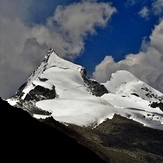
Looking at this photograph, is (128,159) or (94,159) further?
(128,159)

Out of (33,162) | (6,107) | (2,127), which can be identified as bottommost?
(33,162)

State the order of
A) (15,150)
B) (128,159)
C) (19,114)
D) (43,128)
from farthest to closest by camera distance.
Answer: (128,159)
(43,128)
(19,114)
(15,150)

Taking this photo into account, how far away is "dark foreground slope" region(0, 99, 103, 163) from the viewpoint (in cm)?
6681

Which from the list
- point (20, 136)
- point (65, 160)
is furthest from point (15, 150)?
point (65, 160)

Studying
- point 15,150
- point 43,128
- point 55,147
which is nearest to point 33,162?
point 15,150

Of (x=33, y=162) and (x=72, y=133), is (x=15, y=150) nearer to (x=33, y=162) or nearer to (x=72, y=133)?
(x=33, y=162)

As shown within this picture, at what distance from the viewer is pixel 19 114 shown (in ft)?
274

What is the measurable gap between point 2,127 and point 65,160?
43.4 ft

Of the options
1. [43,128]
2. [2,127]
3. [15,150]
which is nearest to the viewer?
[15,150]

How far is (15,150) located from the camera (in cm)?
6644

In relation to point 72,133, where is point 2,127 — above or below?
below

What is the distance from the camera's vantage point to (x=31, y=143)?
243ft

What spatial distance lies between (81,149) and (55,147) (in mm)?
8908

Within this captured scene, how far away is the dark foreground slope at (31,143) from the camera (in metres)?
66.8
